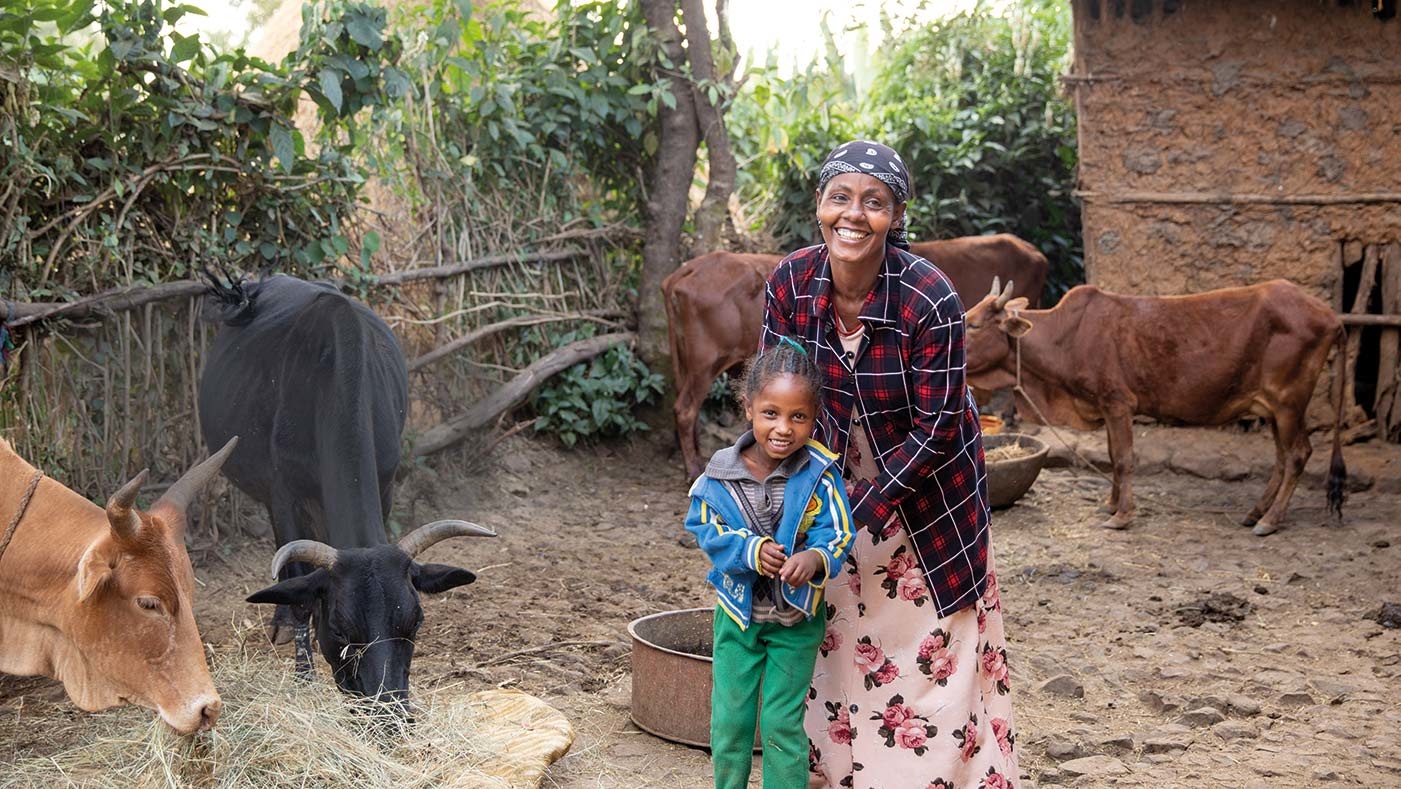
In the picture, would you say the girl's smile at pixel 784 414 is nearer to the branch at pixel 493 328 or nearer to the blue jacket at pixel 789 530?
the blue jacket at pixel 789 530

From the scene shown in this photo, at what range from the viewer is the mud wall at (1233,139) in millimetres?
8500

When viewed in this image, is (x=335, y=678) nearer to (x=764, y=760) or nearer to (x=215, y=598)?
(x=764, y=760)

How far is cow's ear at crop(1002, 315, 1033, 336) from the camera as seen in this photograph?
24.3ft

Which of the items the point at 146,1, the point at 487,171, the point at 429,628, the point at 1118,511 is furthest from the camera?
the point at 487,171

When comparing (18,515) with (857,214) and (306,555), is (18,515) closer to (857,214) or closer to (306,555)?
(306,555)

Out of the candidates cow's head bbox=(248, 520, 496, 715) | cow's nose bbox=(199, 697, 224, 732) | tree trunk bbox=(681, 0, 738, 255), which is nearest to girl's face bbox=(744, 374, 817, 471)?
cow's head bbox=(248, 520, 496, 715)

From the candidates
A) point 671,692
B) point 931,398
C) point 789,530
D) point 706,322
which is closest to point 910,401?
point 931,398

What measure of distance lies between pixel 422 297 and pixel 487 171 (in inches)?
44.9

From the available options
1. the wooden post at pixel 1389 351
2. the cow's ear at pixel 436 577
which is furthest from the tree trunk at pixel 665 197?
the cow's ear at pixel 436 577

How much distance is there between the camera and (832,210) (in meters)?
3.02

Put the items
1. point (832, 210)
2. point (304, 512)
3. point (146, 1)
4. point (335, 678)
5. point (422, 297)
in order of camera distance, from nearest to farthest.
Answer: point (832, 210) < point (335, 678) < point (304, 512) < point (146, 1) < point (422, 297)

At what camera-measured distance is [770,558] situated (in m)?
2.92

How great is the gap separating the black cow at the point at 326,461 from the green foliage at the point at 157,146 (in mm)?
621

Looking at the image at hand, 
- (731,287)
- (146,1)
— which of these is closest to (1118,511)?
(731,287)
